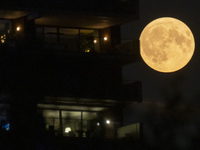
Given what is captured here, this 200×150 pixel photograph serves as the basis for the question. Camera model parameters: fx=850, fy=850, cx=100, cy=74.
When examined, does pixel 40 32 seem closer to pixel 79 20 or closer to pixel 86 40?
pixel 79 20

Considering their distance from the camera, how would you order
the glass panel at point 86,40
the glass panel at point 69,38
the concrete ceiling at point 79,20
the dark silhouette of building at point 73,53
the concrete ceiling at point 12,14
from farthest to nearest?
1. the glass panel at point 86,40
2. the glass panel at point 69,38
3. the concrete ceiling at point 79,20
4. the concrete ceiling at point 12,14
5. the dark silhouette of building at point 73,53

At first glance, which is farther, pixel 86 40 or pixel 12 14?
pixel 86 40

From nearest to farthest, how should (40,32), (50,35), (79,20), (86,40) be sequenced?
1. (79,20)
2. (40,32)
3. (50,35)
4. (86,40)

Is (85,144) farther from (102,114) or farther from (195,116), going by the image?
(102,114)

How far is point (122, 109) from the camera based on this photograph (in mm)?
26547

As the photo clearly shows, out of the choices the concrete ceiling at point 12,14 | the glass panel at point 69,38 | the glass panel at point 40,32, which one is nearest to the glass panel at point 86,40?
the glass panel at point 69,38

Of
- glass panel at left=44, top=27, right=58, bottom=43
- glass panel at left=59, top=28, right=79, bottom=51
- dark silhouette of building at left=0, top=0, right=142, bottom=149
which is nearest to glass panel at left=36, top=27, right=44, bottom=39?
dark silhouette of building at left=0, top=0, right=142, bottom=149

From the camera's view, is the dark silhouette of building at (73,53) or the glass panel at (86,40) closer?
the dark silhouette of building at (73,53)

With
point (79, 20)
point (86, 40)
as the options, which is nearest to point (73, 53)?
point (79, 20)

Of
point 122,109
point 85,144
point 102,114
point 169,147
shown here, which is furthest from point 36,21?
point 169,147

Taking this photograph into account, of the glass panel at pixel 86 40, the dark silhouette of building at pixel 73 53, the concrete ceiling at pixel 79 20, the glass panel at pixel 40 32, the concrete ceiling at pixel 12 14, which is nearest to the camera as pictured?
the dark silhouette of building at pixel 73 53

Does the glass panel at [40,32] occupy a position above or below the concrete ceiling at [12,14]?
below

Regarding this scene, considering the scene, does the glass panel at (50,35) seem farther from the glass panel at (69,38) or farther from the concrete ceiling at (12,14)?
the concrete ceiling at (12,14)

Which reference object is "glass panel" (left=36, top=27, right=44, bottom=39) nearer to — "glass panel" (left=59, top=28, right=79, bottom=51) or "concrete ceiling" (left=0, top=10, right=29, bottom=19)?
"glass panel" (left=59, top=28, right=79, bottom=51)
